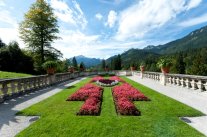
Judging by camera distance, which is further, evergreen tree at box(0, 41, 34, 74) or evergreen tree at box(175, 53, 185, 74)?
evergreen tree at box(175, 53, 185, 74)

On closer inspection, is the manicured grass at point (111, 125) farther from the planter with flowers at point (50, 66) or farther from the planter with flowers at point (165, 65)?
the planter with flowers at point (50, 66)

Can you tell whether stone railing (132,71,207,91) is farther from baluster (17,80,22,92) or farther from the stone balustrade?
baluster (17,80,22,92)

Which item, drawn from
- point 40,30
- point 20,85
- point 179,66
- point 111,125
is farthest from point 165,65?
point 179,66

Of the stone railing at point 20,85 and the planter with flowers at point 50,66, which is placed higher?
the planter with flowers at point 50,66

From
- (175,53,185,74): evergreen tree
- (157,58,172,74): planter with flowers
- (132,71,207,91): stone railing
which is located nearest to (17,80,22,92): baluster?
(132,71,207,91): stone railing

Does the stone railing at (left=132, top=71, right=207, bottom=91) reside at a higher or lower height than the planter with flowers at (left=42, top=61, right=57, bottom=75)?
lower

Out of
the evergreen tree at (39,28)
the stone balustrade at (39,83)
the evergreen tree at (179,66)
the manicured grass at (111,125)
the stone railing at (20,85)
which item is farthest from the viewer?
the evergreen tree at (179,66)

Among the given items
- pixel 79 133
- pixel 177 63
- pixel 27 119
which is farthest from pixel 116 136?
pixel 177 63

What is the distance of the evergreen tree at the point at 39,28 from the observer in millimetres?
28734

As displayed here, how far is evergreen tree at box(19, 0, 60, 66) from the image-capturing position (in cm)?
2873

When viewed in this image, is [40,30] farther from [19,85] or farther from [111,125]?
[111,125]

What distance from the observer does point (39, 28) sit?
29.3m

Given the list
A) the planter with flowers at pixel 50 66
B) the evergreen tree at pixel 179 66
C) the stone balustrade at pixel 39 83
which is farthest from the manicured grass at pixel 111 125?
the evergreen tree at pixel 179 66

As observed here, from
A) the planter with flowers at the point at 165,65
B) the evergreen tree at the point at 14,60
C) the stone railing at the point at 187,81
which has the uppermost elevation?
the evergreen tree at the point at 14,60
